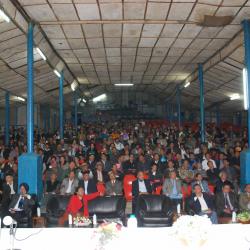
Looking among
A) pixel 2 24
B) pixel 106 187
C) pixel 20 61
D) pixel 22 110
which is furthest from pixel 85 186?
pixel 22 110

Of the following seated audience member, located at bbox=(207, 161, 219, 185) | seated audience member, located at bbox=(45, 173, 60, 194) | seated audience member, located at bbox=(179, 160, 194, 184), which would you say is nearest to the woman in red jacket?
seated audience member, located at bbox=(45, 173, 60, 194)

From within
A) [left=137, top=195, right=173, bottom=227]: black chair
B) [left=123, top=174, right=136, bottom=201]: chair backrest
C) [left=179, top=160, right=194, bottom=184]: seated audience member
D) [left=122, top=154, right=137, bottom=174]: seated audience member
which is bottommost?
[left=137, top=195, right=173, bottom=227]: black chair

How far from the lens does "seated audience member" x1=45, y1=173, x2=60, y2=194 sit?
36.2ft

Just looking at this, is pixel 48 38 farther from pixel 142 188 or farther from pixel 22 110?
pixel 22 110

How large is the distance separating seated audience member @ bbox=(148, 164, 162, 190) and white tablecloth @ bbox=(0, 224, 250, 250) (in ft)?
19.6

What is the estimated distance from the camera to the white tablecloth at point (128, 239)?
180 inches

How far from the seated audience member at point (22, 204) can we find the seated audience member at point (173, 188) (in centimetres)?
333

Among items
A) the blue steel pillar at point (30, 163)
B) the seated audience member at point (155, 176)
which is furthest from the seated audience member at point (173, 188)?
the blue steel pillar at point (30, 163)

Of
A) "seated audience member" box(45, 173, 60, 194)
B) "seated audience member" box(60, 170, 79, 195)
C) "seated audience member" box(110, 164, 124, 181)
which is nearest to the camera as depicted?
"seated audience member" box(60, 170, 79, 195)

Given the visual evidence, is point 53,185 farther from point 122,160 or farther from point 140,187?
point 122,160

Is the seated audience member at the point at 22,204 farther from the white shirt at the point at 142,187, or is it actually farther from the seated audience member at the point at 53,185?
the white shirt at the point at 142,187

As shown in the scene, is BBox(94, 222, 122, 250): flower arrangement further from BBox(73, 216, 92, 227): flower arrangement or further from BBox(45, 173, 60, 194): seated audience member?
BBox(45, 173, 60, 194): seated audience member

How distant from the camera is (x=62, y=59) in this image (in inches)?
636

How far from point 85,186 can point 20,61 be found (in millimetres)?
6289
